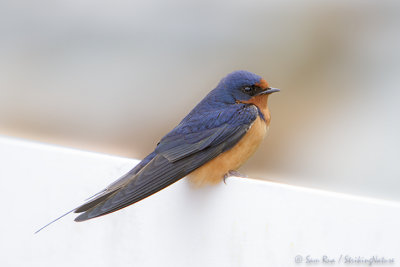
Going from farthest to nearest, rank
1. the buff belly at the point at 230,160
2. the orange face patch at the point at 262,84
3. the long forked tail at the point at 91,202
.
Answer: the orange face patch at the point at 262,84 < the buff belly at the point at 230,160 < the long forked tail at the point at 91,202

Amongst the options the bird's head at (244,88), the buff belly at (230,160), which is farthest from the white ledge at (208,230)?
the bird's head at (244,88)

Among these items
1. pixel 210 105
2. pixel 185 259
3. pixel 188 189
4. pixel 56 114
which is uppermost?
pixel 56 114

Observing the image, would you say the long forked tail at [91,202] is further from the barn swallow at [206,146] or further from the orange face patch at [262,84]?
the orange face patch at [262,84]

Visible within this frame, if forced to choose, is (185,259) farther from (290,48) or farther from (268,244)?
(290,48)

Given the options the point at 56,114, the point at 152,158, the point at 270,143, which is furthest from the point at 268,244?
the point at 56,114

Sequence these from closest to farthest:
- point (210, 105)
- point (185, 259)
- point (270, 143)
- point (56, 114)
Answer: point (185, 259) < point (210, 105) < point (270, 143) < point (56, 114)

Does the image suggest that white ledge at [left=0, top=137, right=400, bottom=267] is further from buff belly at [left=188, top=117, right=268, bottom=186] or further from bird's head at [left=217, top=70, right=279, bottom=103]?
bird's head at [left=217, top=70, right=279, bottom=103]

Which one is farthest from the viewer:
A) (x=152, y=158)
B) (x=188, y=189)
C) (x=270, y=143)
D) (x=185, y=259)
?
(x=270, y=143)

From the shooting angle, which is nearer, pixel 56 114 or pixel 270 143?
pixel 270 143
